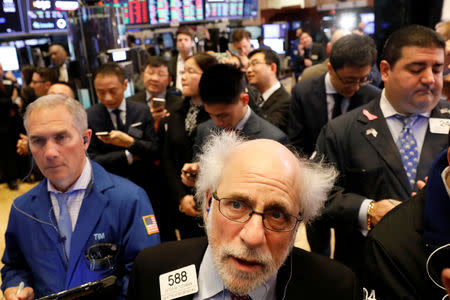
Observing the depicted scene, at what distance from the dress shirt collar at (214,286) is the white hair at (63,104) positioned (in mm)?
1108

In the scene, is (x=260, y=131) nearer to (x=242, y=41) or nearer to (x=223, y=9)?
(x=242, y=41)

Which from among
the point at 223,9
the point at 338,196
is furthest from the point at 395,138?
the point at 223,9

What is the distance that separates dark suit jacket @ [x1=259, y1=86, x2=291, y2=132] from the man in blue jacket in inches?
73.7

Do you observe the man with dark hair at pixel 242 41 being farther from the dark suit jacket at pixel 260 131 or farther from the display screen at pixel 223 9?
the dark suit jacket at pixel 260 131

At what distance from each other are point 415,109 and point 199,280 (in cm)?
151

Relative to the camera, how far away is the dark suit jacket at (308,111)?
320 centimetres

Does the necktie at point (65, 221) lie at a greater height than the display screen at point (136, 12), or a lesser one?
lesser

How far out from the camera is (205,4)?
941 cm

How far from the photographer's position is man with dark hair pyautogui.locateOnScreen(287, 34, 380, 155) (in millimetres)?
2791

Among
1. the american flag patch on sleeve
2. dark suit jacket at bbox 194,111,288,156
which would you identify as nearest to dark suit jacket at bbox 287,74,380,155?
dark suit jacket at bbox 194,111,288,156

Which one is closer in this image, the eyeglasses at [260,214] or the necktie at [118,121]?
the eyeglasses at [260,214]

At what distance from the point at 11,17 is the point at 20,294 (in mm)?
3426

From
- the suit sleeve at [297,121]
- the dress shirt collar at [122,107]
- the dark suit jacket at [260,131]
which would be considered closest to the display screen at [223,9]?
the dress shirt collar at [122,107]

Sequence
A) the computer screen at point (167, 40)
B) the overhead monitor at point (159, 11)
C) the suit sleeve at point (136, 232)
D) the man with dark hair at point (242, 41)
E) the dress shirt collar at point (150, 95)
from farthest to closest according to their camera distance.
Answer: the computer screen at point (167, 40), the overhead monitor at point (159, 11), the man with dark hair at point (242, 41), the dress shirt collar at point (150, 95), the suit sleeve at point (136, 232)
